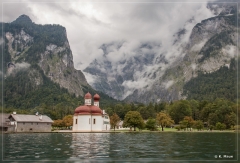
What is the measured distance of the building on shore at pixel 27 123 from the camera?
105 metres

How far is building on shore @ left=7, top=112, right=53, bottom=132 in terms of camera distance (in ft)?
343

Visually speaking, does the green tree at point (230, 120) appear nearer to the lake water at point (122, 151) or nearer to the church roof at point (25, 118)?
the church roof at point (25, 118)

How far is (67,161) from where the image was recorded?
2141cm

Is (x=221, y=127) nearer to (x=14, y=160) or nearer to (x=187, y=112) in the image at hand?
(x=187, y=112)

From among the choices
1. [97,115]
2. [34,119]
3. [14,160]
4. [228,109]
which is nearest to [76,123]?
[97,115]

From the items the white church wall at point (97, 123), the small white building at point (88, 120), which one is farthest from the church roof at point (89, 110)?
the white church wall at point (97, 123)

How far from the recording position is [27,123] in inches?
4250

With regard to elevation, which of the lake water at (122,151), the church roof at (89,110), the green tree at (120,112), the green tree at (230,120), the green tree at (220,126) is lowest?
the lake water at (122,151)

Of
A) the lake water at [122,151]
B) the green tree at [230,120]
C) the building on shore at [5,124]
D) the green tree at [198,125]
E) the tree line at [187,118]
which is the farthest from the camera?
the green tree at [198,125]

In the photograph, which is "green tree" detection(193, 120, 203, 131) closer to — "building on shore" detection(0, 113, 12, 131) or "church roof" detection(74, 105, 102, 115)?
"church roof" detection(74, 105, 102, 115)

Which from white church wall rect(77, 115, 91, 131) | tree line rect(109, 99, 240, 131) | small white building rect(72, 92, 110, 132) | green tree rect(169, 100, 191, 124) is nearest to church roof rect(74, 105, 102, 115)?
small white building rect(72, 92, 110, 132)

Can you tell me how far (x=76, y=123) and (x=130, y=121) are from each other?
25029mm

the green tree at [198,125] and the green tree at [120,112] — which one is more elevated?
the green tree at [120,112]

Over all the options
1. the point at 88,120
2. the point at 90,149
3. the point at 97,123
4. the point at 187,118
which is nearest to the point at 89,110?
the point at 88,120
